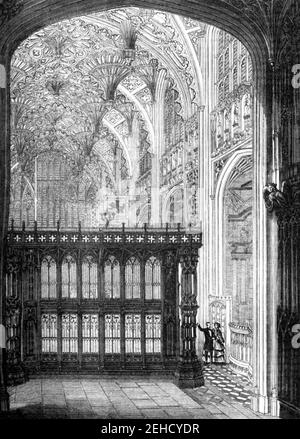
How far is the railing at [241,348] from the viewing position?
16094mm

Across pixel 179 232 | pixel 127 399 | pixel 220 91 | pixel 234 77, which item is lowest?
pixel 127 399

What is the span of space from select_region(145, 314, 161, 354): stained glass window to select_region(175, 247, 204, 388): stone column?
70 cm

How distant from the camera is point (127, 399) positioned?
514 inches

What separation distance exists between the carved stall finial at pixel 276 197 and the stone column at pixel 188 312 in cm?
376

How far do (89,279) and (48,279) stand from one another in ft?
3.22

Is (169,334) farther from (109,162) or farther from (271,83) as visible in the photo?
(109,162)

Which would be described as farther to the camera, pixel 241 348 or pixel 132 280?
pixel 241 348

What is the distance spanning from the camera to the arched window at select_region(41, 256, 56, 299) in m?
15.3

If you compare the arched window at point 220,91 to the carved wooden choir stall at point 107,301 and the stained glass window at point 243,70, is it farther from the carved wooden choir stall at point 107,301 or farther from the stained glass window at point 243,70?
the carved wooden choir stall at point 107,301

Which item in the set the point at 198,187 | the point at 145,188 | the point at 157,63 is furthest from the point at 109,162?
the point at 198,187

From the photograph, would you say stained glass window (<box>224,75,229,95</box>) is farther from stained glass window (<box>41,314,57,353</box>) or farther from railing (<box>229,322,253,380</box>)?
stained glass window (<box>41,314,57,353</box>)

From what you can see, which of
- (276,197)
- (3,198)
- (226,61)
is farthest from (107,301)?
(226,61)

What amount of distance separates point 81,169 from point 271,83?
29.0 m

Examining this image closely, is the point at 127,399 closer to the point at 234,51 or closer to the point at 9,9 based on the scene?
the point at 9,9
